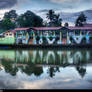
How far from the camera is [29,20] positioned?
20.6ft

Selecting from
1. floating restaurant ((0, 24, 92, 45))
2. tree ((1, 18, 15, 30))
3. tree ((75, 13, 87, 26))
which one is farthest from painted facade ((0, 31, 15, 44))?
tree ((75, 13, 87, 26))

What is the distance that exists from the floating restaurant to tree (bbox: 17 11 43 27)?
0.65ft

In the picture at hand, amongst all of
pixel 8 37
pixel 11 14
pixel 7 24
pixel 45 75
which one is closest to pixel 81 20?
pixel 11 14

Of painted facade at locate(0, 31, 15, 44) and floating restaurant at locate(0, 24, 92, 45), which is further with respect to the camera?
painted facade at locate(0, 31, 15, 44)

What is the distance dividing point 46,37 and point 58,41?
17.8 inches

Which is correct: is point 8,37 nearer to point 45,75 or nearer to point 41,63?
point 41,63

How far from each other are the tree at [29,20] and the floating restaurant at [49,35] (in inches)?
7.8

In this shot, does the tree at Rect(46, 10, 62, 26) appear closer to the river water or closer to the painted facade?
the painted facade

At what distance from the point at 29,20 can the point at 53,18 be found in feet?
2.52

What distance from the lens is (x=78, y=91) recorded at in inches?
40.2

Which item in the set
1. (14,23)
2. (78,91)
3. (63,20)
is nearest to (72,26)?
(63,20)

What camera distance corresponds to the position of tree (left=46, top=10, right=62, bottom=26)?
613 centimetres

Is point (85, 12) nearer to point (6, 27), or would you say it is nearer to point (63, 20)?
point (63, 20)

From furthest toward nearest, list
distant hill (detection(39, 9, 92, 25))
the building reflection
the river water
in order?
distant hill (detection(39, 9, 92, 25)) < the building reflection < the river water
